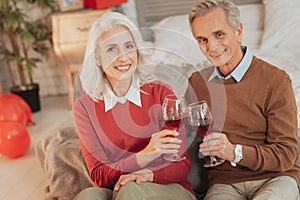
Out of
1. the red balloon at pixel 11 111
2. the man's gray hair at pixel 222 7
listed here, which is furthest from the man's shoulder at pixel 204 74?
the red balloon at pixel 11 111

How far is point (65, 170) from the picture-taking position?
2.00 metres

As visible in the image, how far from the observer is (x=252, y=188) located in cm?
151

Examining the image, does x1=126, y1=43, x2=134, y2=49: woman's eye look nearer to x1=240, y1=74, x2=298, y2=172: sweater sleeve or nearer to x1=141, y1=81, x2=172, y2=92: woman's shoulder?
x1=141, y1=81, x2=172, y2=92: woman's shoulder

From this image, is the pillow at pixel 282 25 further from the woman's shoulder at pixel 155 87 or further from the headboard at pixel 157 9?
the woman's shoulder at pixel 155 87

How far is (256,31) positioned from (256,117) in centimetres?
181

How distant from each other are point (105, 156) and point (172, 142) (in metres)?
0.31

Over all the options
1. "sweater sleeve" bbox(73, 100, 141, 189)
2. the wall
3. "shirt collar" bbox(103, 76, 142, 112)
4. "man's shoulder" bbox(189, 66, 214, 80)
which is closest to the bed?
"man's shoulder" bbox(189, 66, 214, 80)

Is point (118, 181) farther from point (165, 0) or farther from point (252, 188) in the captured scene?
point (165, 0)

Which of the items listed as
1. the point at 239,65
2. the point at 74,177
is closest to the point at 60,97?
the point at 74,177

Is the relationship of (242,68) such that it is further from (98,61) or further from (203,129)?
(98,61)

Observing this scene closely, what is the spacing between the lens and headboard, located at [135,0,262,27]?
12.2ft

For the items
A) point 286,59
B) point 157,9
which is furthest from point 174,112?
point 157,9

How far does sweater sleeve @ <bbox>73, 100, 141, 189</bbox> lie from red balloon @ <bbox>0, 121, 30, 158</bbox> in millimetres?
1359

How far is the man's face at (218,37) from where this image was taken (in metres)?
1.42
